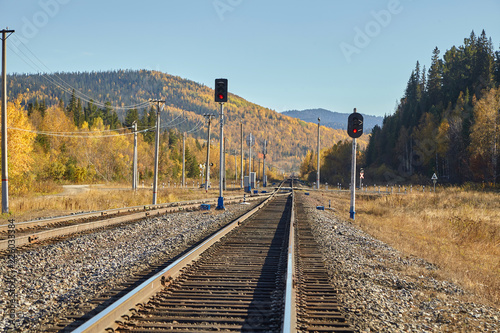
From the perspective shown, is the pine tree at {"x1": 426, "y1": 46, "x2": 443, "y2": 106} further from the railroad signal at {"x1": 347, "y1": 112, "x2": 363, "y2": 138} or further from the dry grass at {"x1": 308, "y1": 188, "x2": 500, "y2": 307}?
the railroad signal at {"x1": 347, "y1": 112, "x2": 363, "y2": 138}

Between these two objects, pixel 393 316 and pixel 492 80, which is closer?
pixel 393 316

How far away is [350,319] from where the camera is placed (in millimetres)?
5355

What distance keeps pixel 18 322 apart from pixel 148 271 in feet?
9.44

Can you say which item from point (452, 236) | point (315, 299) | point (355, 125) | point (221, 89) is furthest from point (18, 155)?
point (315, 299)

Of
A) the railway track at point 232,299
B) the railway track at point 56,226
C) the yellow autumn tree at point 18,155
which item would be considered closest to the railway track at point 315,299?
the railway track at point 232,299

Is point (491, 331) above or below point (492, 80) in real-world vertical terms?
below

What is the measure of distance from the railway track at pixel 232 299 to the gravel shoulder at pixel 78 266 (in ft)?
3.00

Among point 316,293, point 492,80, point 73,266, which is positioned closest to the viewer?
point 316,293

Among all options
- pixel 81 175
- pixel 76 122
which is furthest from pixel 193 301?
pixel 76 122

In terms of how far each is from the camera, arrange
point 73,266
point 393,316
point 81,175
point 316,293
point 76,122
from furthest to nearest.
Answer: point 76,122, point 81,175, point 73,266, point 316,293, point 393,316

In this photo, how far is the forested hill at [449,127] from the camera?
60494 mm

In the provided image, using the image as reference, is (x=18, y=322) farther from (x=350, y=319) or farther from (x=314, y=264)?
(x=314, y=264)

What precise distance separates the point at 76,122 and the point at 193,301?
129797 millimetres

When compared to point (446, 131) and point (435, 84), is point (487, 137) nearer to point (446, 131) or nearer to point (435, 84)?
point (446, 131)
